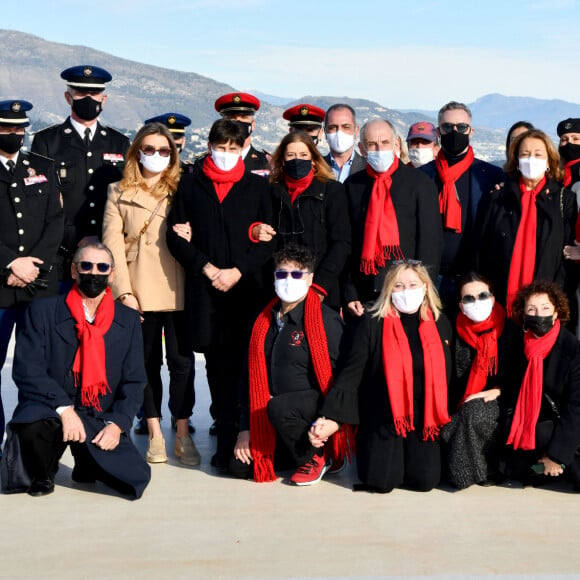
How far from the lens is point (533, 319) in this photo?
5285mm

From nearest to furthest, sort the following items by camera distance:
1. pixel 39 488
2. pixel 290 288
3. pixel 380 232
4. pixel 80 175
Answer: pixel 39 488, pixel 290 288, pixel 380 232, pixel 80 175

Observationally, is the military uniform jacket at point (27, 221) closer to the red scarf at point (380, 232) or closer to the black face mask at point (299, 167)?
the black face mask at point (299, 167)

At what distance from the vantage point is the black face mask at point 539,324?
527 centimetres

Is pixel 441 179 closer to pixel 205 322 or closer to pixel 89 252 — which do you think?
pixel 205 322

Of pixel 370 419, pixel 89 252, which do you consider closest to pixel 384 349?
pixel 370 419

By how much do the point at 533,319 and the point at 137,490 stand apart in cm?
231

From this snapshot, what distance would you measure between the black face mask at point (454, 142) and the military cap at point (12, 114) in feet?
8.56

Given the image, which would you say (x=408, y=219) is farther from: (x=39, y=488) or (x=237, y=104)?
(x=39, y=488)

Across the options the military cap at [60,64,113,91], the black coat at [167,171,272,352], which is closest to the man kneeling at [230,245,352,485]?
the black coat at [167,171,272,352]

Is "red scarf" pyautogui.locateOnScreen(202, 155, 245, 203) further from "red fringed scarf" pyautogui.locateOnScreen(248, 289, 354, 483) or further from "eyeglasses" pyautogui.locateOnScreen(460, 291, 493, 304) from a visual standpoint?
"eyeglasses" pyautogui.locateOnScreen(460, 291, 493, 304)

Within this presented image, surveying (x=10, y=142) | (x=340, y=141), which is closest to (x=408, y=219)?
(x=340, y=141)

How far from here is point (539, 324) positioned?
17.3 ft

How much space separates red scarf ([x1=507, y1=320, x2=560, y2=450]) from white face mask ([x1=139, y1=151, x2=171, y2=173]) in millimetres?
2410

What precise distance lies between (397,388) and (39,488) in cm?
200
